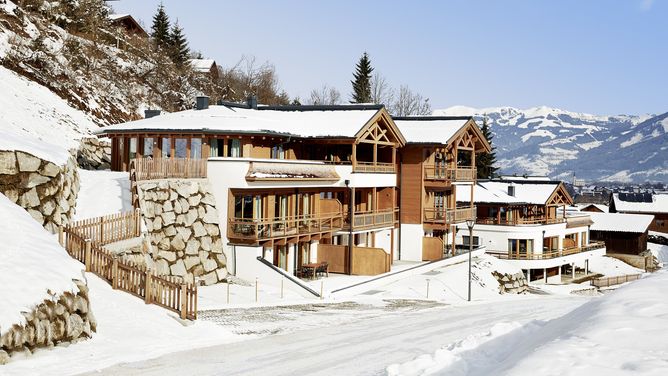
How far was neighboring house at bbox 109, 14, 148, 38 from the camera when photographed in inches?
3197

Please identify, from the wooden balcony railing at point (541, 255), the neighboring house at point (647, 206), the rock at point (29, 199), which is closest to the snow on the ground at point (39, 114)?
the rock at point (29, 199)

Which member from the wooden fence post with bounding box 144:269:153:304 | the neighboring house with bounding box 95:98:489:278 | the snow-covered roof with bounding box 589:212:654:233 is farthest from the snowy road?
the snow-covered roof with bounding box 589:212:654:233

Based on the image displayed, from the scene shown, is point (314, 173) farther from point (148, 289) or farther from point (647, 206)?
point (647, 206)

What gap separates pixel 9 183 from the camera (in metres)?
20.2

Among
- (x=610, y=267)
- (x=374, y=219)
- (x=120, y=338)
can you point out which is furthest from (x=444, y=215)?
(x=610, y=267)

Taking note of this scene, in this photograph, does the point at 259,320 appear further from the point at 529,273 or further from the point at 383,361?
the point at 529,273

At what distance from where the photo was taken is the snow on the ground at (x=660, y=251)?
85025mm

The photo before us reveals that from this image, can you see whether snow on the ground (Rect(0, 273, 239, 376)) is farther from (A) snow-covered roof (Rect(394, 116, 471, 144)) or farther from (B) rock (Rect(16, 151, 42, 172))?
(A) snow-covered roof (Rect(394, 116, 471, 144))

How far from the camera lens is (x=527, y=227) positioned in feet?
194

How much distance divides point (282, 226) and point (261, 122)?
723 cm

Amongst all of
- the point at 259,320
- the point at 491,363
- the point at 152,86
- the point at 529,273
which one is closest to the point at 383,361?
the point at 491,363

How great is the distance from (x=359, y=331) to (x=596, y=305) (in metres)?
10.2

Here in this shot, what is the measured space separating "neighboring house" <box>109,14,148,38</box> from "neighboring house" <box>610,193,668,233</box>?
83080 mm

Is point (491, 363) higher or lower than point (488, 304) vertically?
higher
